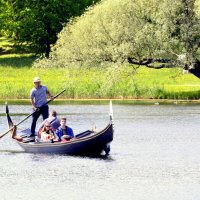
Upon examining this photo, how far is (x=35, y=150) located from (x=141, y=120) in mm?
13435

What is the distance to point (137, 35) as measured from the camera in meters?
56.2

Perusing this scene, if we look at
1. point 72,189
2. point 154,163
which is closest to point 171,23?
point 154,163

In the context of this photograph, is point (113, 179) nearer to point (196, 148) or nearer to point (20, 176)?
point (20, 176)

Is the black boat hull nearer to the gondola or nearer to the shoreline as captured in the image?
the gondola

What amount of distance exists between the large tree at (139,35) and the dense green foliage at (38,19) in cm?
2645

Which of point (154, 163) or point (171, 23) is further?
point (171, 23)

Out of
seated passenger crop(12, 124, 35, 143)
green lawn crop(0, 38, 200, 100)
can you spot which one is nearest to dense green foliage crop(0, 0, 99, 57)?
green lawn crop(0, 38, 200, 100)

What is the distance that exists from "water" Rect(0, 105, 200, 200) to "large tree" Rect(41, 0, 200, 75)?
13496mm

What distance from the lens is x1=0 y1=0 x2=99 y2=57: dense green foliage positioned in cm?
8538

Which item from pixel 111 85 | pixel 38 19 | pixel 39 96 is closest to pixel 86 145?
pixel 39 96

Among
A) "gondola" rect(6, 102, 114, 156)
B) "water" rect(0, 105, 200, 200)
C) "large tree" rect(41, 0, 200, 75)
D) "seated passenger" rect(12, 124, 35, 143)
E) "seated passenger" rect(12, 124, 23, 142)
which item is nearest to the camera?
"water" rect(0, 105, 200, 200)

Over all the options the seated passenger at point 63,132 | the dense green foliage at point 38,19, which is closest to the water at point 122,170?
the seated passenger at point 63,132

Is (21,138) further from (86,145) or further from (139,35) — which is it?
(139,35)

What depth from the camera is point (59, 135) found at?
107 ft
